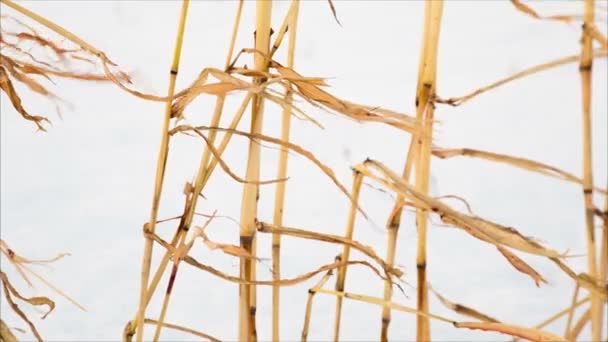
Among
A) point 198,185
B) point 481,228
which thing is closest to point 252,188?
point 198,185

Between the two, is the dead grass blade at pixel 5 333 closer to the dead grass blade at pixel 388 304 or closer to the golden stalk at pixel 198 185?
the golden stalk at pixel 198 185

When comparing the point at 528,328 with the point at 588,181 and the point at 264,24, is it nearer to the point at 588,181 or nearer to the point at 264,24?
the point at 588,181

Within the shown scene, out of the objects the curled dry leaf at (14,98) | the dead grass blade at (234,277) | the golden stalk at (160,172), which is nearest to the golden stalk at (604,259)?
the dead grass blade at (234,277)

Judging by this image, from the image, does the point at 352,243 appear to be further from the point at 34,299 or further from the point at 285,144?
the point at 34,299

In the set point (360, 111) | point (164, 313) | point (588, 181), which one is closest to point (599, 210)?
point (588, 181)

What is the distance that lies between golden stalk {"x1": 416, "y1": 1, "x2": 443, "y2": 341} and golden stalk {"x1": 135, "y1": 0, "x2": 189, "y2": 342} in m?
0.13

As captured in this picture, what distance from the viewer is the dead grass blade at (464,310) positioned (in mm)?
483

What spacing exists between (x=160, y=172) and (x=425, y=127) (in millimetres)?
142

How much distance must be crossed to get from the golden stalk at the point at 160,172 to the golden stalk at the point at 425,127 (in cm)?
13

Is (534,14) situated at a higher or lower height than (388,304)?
higher

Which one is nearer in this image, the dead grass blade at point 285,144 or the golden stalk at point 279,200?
the dead grass blade at point 285,144

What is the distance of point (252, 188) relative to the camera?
501mm

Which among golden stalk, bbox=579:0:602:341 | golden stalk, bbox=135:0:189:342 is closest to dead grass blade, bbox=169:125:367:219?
golden stalk, bbox=135:0:189:342

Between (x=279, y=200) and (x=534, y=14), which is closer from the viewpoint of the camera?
(x=534, y=14)
